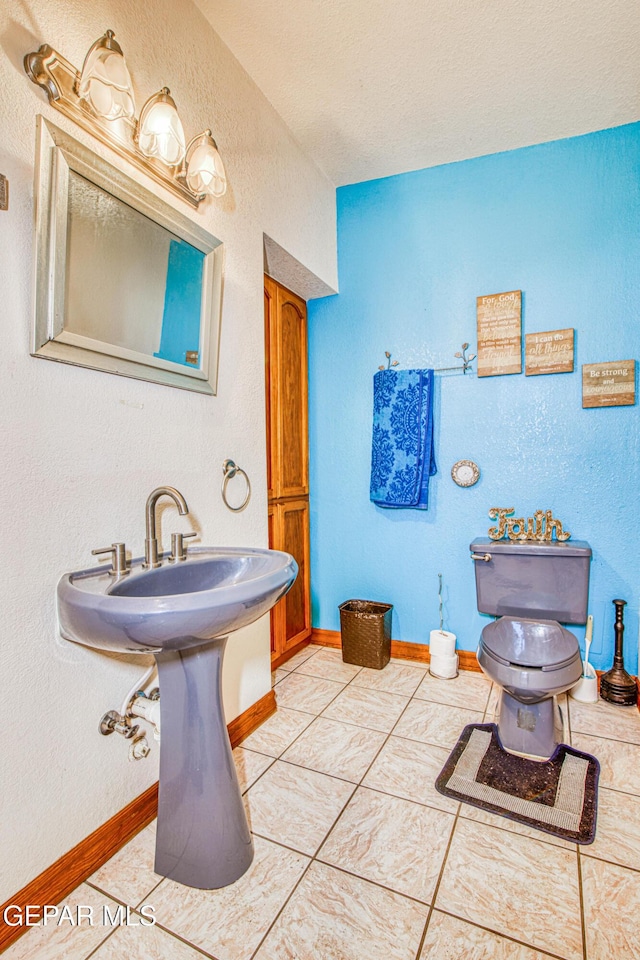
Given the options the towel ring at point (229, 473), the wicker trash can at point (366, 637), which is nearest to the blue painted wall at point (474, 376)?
the wicker trash can at point (366, 637)

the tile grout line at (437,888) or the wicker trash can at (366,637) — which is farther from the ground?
the wicker trash can at (366,637)

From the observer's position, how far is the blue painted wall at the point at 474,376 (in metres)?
2.05

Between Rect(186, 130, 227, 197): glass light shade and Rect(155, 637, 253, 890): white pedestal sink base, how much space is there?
4.52ft

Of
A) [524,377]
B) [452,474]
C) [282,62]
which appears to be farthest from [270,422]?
[282,62]

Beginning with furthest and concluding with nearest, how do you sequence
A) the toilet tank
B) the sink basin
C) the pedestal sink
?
the toilet tank → the pedestal sink → the sink basin

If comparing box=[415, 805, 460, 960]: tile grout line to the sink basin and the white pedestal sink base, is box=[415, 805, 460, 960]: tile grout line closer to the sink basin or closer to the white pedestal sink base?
the white pedestal sink base

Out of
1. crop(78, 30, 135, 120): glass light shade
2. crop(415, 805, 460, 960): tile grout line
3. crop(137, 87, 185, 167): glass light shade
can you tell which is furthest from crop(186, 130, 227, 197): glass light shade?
crop(415, 805, 460, 960): tile grout line

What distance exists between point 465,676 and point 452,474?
1.01 meters

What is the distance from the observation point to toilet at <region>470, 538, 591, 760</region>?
1569 millimetres

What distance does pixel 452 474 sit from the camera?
234 centimetres

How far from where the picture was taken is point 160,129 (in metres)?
1.23

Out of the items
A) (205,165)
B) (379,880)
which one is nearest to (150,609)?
(379,880)

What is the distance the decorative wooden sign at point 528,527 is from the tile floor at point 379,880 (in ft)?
2.68

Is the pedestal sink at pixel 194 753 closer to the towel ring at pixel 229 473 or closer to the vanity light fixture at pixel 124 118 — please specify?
the towel ring at pixel 229 473
